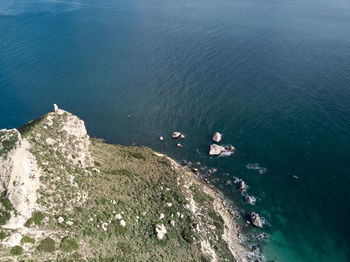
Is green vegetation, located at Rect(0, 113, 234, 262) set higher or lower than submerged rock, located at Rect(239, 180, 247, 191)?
higher

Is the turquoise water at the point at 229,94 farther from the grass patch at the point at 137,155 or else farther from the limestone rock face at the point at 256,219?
the grass patch at the point at 137,155

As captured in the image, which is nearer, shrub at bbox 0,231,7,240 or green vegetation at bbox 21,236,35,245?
shrub at bbox 0,231,7,240

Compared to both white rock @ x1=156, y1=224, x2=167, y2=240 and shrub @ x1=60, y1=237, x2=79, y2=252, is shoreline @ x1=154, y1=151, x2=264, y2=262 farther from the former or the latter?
shrub @ x1=60, y1=237, x2=79, y2=252

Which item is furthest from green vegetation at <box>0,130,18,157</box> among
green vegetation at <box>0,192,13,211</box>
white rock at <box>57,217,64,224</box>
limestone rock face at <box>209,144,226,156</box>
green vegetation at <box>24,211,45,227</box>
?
limestone rock face at <box>209,144,226,156</box>

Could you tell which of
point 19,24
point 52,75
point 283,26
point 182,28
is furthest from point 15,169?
point 283,26

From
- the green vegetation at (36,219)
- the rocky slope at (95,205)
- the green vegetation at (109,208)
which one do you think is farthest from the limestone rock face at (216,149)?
the green vegetation at (36,219)

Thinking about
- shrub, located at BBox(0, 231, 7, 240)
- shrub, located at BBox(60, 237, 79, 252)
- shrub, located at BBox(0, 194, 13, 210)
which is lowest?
shrub, located at BBox(60, 237, 79, 252)

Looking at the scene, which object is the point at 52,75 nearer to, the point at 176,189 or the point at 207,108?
the point at 207,108
